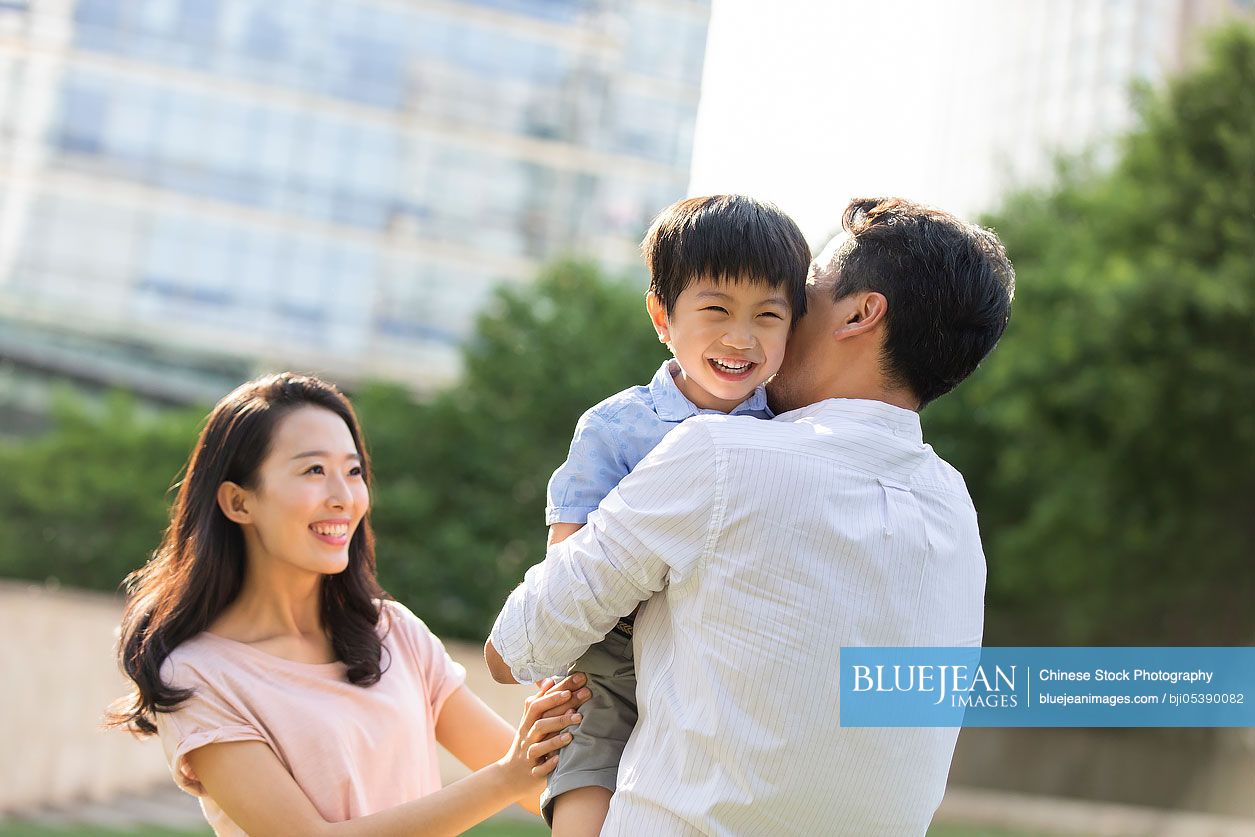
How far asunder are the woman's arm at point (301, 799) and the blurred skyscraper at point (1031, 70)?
34.5 m

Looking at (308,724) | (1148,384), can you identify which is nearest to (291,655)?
(308,724)

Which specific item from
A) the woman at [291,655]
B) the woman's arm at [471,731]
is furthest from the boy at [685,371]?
the woman's arm at [471,731]

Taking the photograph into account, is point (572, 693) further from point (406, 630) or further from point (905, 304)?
point (406, 630)

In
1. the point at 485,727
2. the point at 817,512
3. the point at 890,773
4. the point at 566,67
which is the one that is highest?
the point at 566,67

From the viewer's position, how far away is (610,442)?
208 cm

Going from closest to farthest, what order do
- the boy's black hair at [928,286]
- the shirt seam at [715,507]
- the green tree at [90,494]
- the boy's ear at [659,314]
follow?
the shirt seam at [715,507]
the boy's black hair at [928,286]
the boy's ear at [659,314]
the green tree at [90,494]

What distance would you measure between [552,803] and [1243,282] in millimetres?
11523

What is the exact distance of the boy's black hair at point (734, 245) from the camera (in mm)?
2072

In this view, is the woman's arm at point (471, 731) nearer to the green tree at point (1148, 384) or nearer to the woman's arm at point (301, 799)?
the woman's arm at point (301, 799)

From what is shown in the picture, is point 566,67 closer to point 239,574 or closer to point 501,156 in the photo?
point 501,156

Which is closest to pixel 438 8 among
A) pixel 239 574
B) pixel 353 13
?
pixel 353 13

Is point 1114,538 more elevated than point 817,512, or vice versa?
point 817,512

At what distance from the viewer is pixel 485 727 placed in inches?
114

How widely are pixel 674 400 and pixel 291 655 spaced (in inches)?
40.3
